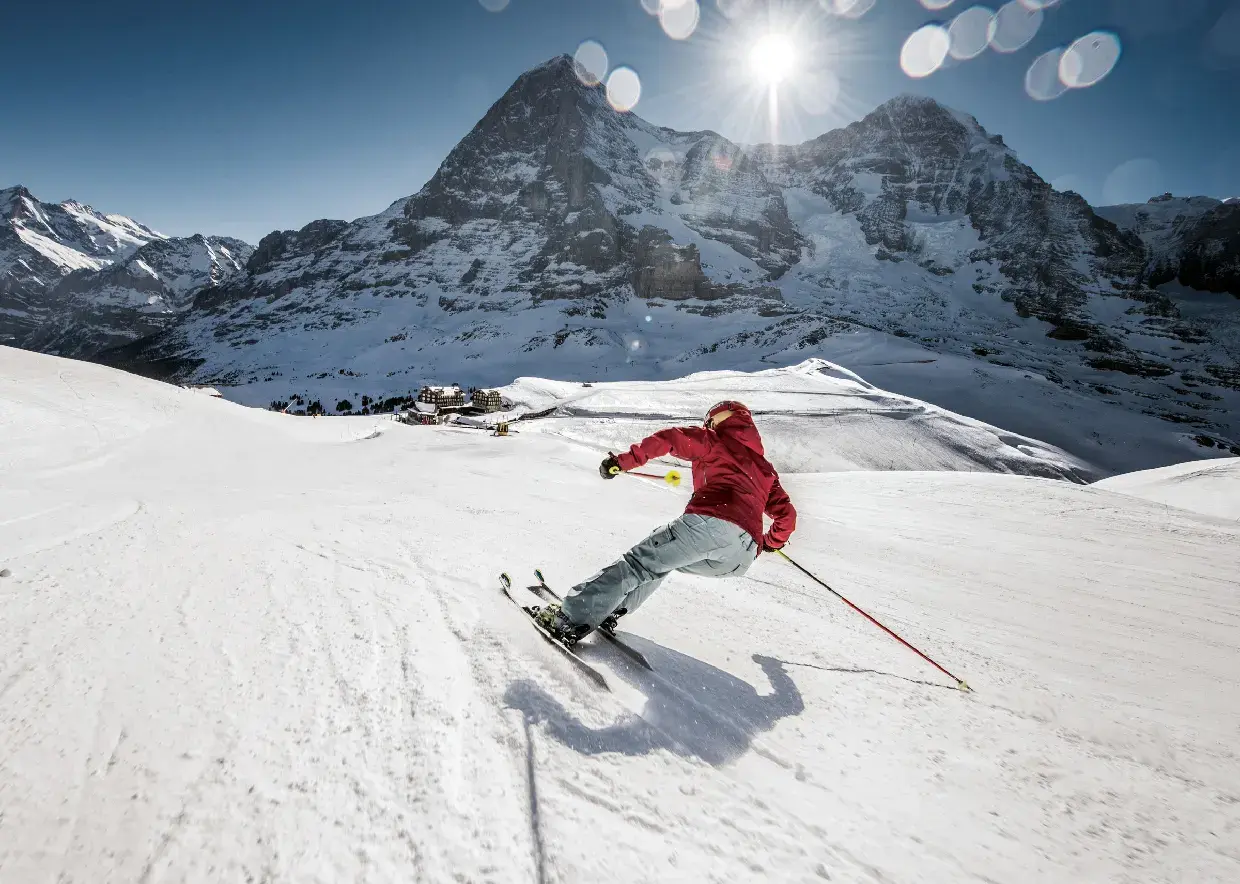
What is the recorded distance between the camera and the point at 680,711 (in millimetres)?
2393

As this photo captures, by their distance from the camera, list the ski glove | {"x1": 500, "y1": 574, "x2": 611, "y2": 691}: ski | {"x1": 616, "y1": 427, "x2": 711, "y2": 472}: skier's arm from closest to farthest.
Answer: {"x1": 500, "y1": 574, "x2": 611, "y2": 691}: ski → {"x1": 616, "y1": 427, "x2": 711, "y2": 472}: skier's arm → the ski glove

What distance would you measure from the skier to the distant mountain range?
59.3 meters

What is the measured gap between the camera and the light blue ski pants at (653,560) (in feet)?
10.2

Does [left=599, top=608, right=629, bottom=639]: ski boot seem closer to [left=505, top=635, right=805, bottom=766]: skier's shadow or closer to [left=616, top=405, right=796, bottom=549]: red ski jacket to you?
[left=505, top=635, right=805, bottom=766]: skier's shadow

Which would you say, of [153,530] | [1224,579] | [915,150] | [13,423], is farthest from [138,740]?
[915,150]

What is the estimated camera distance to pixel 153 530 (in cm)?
406

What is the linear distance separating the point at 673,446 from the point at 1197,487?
60.9 feet

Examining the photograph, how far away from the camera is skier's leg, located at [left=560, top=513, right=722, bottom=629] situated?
310cm

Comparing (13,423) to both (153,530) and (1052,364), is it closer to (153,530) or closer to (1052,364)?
(153,530)

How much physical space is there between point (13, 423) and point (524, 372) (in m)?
105

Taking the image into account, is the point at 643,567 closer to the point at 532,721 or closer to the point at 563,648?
the point at 563,648

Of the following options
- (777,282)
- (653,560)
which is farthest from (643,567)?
(777,282)

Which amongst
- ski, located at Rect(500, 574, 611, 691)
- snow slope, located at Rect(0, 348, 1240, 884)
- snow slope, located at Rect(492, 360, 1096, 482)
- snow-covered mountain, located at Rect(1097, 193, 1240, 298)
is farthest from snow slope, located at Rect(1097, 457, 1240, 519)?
snow-covered mountain, located at Rect(1097, 193, 1240, 298)

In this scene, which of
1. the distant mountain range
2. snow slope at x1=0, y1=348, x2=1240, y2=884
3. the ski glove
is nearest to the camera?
snow slope at x1=0, y1=348, x2=1240, y2=884
